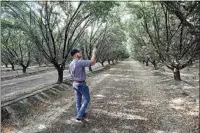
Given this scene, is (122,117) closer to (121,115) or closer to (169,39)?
(121,115)

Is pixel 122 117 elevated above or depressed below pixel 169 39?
below

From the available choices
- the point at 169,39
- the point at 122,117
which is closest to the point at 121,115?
the point at 122,117

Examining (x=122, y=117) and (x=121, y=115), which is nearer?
(x=122, y=117)

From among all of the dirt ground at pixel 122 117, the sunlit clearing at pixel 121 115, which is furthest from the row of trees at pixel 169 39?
the sunlit clearing at pixel 121 115

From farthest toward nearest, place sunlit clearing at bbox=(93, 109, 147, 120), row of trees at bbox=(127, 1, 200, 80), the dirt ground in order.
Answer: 1. row of trees at bbox=(127, 1, 200, 80)
2. sunlit clearing at bbox=(93, 109, 147, 120)
3. the dirt ground

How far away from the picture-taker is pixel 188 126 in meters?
8.30

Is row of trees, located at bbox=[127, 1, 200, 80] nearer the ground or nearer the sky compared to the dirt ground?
nearer the sky

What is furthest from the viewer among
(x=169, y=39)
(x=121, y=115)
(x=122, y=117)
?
(x=169, y=39)

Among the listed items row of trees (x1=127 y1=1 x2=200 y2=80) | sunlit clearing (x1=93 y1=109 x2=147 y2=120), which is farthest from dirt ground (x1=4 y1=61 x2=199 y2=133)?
row of trees (x1=127 y1=1 x2=200 y2=80)

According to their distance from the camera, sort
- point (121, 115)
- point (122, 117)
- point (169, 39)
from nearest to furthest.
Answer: point (122, 117)
point (121, 115)
point (169, 39)

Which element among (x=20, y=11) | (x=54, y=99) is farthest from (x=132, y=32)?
(x=54, y=99)

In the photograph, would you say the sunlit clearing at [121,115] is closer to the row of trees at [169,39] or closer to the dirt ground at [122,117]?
the dirt ground at [122,117]

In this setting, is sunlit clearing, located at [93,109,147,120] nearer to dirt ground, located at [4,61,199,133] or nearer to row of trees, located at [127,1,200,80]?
dirt ground, located at [4,61,199,133]

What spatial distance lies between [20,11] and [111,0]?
17.8ft
